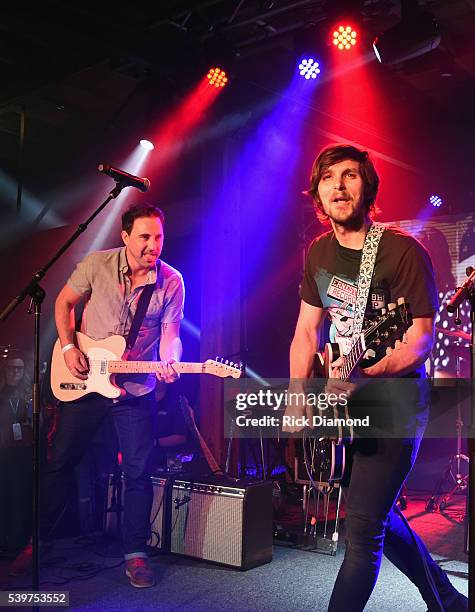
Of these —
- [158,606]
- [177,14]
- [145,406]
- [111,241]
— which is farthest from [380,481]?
[111,241]

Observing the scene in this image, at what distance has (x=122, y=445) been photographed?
4.36 metres

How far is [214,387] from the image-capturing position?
695 centimetres

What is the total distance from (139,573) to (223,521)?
703 millimetres

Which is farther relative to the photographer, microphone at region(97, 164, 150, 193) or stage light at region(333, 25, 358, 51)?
stage light at region(333, 25, 358, 51)

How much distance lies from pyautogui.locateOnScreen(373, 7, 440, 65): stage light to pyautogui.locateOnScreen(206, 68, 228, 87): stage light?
4.94 feet

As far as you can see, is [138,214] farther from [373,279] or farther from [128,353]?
[373,279]

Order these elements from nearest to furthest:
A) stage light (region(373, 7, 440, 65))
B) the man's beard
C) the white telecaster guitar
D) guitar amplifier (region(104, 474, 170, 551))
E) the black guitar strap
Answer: the man's beard, the white telecaster guitar, the black guitar strap, guitar amplifier (region(104, 474, 170, 551)), stage light (region(373, 7, 440, 65))

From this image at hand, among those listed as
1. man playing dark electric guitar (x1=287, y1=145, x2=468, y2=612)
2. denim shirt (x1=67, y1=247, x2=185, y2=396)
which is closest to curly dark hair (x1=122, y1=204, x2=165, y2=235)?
denim shirt (x1=67, y1=247, x2=185, y2=396)

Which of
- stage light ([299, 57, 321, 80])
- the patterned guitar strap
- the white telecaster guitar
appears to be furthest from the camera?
stage light ([299, 57, 321, 80])

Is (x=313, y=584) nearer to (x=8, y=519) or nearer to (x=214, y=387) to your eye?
(x=8, y=519)

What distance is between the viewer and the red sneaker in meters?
4.06

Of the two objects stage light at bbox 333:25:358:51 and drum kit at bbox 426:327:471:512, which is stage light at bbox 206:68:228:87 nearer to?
stage light at bbox 333:25:358:51

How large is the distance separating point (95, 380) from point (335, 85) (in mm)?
5058

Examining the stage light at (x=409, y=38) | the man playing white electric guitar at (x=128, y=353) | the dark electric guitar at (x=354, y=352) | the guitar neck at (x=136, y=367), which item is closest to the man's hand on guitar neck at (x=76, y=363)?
the man playing white electric guitar at (x=128, y=353)
